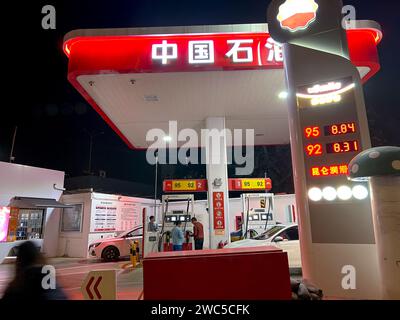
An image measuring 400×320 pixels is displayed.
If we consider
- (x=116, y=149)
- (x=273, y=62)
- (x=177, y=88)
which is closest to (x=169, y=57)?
(x=177, y=88)

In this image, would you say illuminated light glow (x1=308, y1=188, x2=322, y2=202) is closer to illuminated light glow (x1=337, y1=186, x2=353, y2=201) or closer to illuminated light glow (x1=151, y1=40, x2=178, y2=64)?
illuminated light glow (x1=337, y1=186, x2=353, y2=201)

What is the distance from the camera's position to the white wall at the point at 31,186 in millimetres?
11016

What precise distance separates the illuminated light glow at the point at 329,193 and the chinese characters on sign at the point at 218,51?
134 inches

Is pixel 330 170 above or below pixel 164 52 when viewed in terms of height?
below

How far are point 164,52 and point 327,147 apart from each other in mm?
4165

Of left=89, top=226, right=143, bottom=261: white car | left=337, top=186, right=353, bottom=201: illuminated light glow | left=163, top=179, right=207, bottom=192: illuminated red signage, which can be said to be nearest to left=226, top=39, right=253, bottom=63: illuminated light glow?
left=337, top=186, right=353, bottom=201: illuminated light glow

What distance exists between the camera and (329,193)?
14.1ft

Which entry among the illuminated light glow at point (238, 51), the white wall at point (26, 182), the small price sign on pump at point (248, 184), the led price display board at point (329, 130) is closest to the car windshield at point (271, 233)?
the small price sign on pump at point (248, 184)

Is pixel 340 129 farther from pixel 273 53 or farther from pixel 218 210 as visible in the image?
pixel 218 210

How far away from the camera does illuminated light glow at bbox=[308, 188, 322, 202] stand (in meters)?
4.35

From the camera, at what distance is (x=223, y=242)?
9062 millimetres

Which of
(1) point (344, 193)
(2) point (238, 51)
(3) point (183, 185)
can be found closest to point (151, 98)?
(2) point (238, 51)
